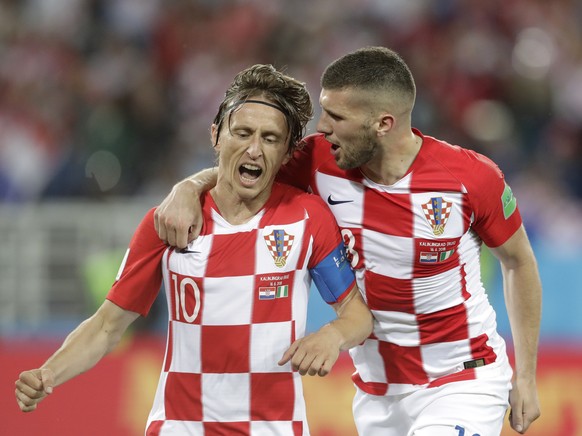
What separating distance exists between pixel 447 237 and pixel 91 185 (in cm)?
467

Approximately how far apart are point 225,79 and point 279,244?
5826 mm

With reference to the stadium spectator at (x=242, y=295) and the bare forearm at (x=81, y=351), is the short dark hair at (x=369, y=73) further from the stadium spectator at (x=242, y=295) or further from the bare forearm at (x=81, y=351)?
the bare forearm at (x=81, y=351)

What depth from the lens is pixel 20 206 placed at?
7512mm

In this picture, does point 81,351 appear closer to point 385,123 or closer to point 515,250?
point 385,123

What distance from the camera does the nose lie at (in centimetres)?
340

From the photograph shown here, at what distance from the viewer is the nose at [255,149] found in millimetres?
3404

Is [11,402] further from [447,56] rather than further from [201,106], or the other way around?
[447,56]

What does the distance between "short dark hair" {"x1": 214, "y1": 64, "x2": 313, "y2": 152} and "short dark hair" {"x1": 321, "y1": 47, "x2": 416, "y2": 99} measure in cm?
18

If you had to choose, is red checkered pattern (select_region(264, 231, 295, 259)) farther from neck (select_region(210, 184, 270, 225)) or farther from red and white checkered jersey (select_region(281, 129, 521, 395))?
red and white checkered jersey (select_region(281, 129, 521, 395))

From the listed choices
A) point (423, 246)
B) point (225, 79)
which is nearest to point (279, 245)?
point (423, 246)

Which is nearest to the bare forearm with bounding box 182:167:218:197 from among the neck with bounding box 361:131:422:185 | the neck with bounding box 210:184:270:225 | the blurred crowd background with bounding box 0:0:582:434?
the neck with bounding box 210:184:270:225

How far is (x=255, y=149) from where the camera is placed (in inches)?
134

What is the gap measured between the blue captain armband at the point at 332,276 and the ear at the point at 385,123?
1.61 feet

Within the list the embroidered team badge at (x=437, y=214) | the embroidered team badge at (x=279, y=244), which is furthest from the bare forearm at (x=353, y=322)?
the embroidered team badge at (x=437, y=214)
